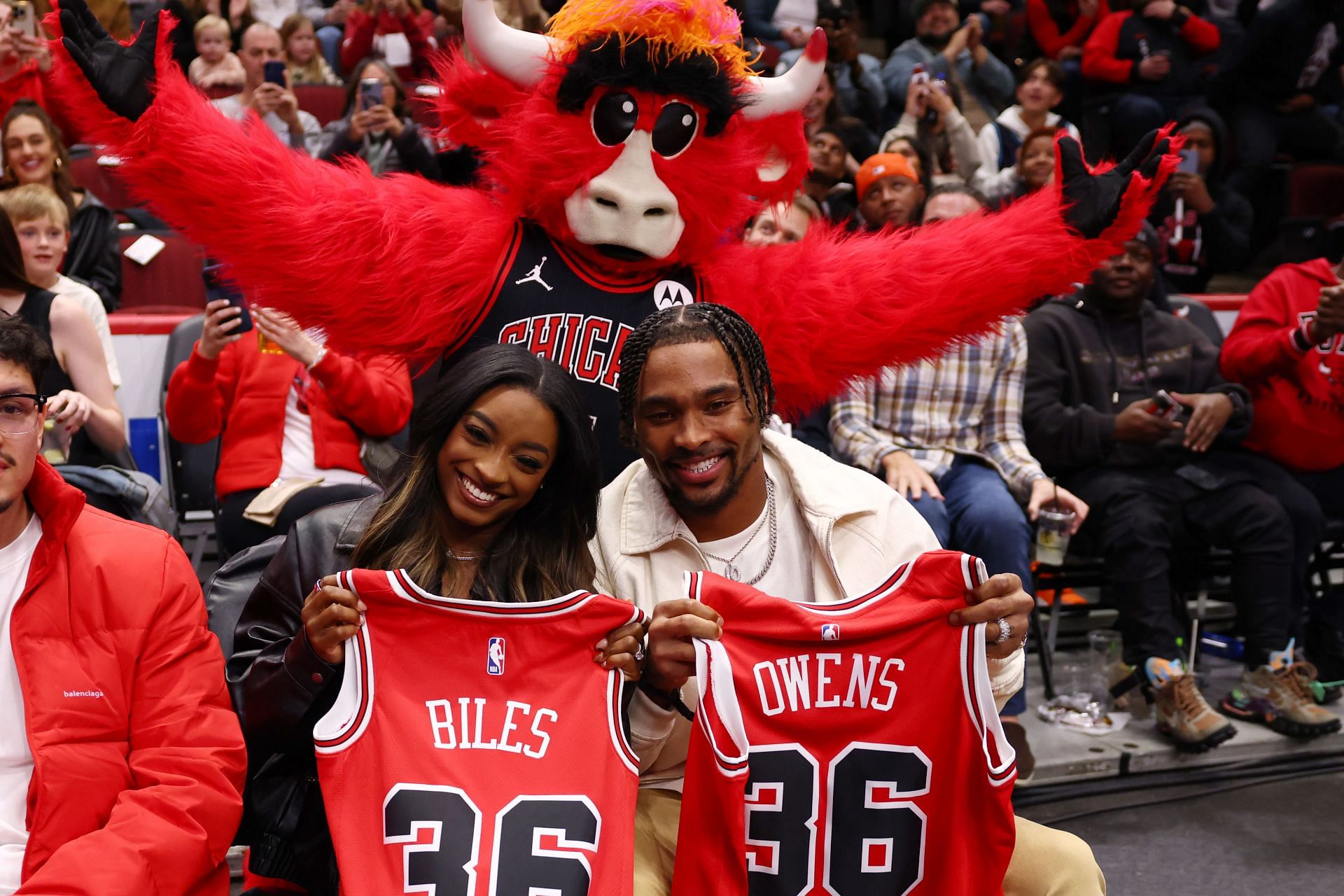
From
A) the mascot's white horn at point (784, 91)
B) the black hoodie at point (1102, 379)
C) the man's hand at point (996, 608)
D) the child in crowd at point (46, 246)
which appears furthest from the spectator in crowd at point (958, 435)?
the child in crowd at point (46, 246)

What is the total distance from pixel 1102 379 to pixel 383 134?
9.47 ft

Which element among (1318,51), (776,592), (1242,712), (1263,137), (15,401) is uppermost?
(1318,51)

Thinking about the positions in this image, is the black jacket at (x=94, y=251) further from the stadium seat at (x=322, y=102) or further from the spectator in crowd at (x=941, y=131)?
the spectator in crowd at (x=941, y=131)

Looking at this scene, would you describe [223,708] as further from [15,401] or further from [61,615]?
[15,401]

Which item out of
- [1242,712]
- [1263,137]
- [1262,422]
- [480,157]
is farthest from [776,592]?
[1263,137]

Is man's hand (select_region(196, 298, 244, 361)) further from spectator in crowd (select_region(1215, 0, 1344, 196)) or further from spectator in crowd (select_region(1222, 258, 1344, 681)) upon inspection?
spectator in crowd (select_region(1215, 0, 1344, 196))

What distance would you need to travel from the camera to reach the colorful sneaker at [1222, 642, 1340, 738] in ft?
13.3

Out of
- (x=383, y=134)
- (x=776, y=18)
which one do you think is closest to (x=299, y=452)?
(x=383, y=134)

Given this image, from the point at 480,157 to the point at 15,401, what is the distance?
4.58ft

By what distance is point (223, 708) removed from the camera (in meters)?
2.01

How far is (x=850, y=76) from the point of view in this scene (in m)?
7.21

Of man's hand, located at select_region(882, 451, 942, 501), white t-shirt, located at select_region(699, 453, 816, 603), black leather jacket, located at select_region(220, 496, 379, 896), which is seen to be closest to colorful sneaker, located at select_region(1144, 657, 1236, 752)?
man's hand, located at select_region(882, 451, 942, 501)

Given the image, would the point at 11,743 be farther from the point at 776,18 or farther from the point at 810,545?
the point at 776,18

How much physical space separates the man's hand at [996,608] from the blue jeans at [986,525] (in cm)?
165
